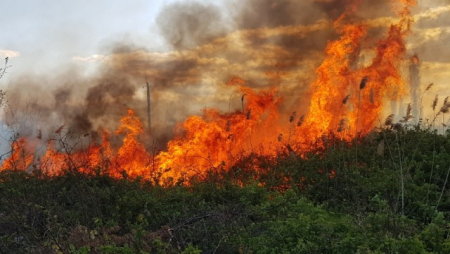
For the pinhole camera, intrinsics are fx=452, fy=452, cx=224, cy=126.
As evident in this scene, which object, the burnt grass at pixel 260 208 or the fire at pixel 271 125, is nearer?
the burnt grass at pixel 260 208

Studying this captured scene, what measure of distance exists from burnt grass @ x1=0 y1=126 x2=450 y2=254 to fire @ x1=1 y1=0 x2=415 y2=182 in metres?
1.24

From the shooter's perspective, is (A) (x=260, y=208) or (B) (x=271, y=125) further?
(B) (x=271, y=125)

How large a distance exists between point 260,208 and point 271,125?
7860 mm

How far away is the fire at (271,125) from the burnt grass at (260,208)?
1.24m

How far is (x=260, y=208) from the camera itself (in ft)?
23.2

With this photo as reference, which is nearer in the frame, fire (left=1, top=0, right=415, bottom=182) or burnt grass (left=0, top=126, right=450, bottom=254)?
burnt grass (left=0, top=126, right=450, bottom=254)

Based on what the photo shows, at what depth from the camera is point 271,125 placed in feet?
48.4

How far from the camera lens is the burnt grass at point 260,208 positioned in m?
5.40

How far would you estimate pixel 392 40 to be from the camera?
46.6 feet

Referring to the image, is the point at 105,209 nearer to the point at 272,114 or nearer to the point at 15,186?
the point at 15,186

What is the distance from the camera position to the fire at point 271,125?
12.3m

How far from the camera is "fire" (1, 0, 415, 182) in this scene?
40.2 feet

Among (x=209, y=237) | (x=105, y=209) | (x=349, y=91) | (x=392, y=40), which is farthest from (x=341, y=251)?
(x=392, y=40)

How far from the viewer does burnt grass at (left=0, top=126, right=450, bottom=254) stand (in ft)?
17.7
